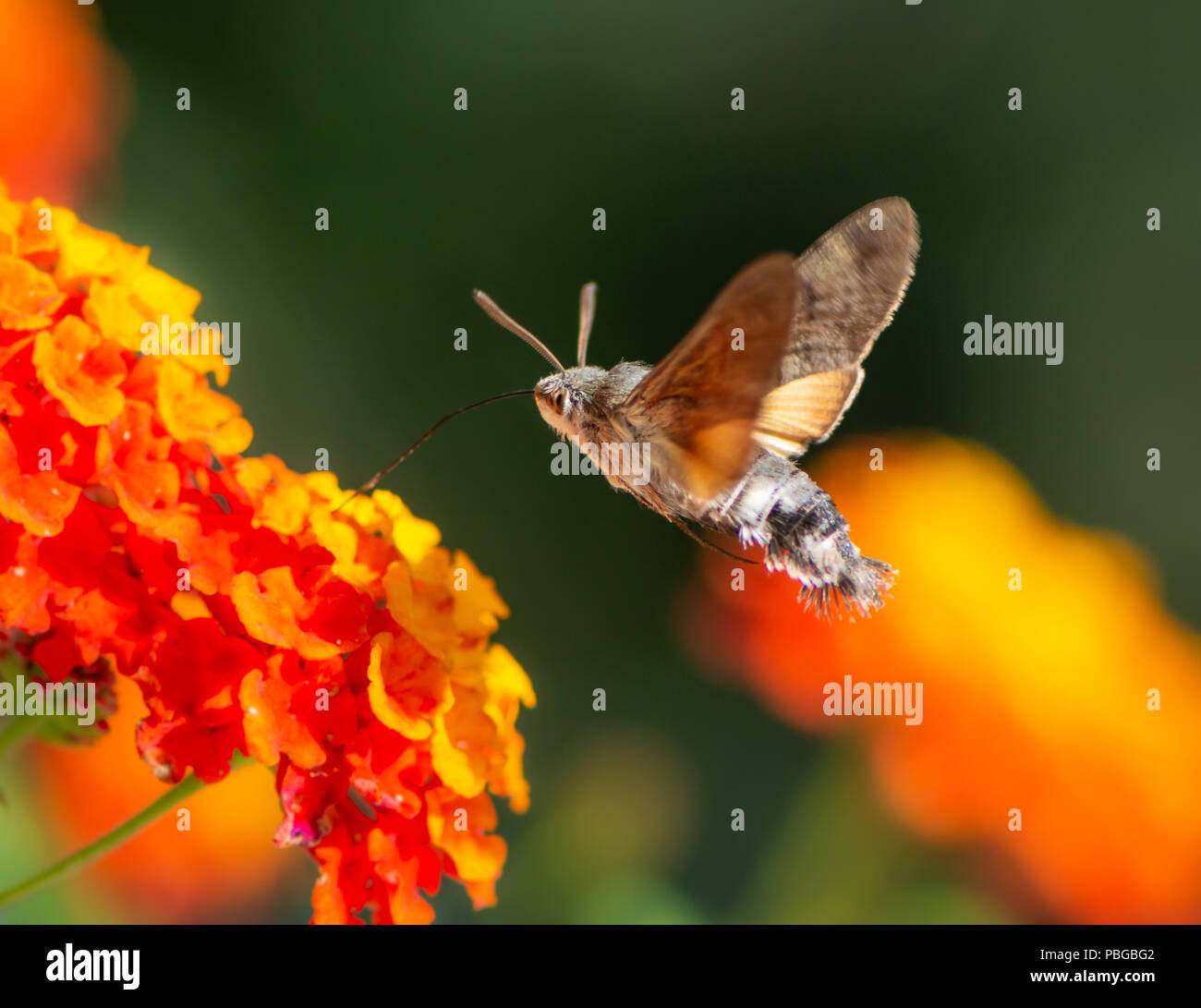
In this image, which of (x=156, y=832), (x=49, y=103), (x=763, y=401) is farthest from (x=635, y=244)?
(x=156, y=832)

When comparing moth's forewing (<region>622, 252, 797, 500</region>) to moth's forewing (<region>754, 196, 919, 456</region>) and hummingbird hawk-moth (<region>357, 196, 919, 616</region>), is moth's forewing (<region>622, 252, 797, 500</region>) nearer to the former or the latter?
hummingbird hawk-moth (<region>357, 196, 919, 616</region>)

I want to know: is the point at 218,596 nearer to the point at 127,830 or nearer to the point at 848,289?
the point at 127,830

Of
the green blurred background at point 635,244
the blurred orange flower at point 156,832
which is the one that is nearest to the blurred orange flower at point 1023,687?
the green blurred background at point 635,244

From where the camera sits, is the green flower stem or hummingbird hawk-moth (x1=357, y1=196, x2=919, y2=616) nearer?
the green flower stem

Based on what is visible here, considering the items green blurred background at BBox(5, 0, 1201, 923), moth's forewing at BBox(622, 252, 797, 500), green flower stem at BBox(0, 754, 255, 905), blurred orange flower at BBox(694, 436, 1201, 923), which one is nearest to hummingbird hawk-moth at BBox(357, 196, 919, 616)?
moth's forewing at BBox(622, 252, 797, 500)

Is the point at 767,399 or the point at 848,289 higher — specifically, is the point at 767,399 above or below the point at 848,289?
below
